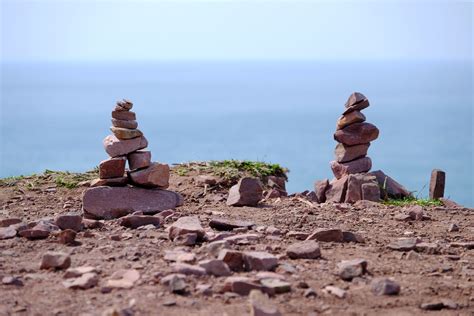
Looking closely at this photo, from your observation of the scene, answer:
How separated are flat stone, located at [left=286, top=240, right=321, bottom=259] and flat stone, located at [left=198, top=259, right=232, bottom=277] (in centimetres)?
81

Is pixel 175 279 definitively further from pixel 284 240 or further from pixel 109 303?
pixel 284 240

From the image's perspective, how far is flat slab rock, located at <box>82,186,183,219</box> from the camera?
10.1 metres

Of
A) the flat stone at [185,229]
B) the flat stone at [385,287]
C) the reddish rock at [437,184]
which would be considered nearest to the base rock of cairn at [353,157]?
the reddish rock at [437,184]

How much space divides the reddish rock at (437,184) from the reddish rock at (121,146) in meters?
4.55

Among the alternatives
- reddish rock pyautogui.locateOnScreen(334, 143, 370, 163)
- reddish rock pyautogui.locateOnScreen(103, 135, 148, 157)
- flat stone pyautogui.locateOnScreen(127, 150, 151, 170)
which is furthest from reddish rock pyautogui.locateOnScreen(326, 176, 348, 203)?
reddish rock pyautogui.locateOnScreen(103, 135, 148, 157)

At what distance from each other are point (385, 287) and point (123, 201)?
4700 millimetres

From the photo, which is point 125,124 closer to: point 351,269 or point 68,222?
point 68,222

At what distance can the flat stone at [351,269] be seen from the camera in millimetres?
6526

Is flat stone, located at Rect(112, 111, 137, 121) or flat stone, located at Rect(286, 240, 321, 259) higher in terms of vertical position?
flat stone, located at Rect(112, 111, 137, 121)

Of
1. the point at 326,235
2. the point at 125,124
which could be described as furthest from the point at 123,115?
the point at 326,235

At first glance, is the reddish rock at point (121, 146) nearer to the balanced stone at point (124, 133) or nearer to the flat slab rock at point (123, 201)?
the balanced stone at point (124, 133)

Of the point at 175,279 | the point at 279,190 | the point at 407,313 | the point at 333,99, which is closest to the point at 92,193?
the point at 279,190

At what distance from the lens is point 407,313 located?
233 inches

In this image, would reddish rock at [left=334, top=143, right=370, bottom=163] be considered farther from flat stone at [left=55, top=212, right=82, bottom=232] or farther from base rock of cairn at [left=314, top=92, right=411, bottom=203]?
flat stone at [left=55, top=212, right=82, bottom=232]
